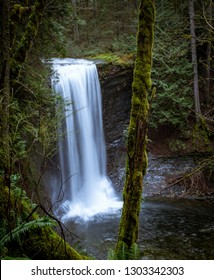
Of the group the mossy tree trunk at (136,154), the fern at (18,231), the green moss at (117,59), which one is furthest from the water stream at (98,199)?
the fern at (18,231)

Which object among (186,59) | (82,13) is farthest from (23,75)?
(82,13)

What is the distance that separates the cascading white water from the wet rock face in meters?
0.34

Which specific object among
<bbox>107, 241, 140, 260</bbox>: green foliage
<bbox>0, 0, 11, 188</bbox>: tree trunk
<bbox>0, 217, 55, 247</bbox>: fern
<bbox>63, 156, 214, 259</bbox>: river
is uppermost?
<bbox>0, 0, 11, 188</bbox>: tree trunk

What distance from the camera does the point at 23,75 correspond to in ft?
27.1

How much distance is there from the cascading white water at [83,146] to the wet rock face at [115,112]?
0.34 meters

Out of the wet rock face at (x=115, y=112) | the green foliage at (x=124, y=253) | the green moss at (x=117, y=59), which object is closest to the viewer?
the green foliage at (x=124, y=253)

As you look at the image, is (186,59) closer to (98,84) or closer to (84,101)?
(98,84)

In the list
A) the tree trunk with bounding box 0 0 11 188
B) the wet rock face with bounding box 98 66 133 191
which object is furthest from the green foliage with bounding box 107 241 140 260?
the wet rock face with bounding box 98 66 133 191

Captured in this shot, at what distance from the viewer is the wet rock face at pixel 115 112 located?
1661 centimetres

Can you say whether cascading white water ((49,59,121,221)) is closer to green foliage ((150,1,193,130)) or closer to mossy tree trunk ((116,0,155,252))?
green foliage ((150,1,193,130))

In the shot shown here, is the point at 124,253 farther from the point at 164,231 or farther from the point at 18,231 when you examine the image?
the point at 164,231

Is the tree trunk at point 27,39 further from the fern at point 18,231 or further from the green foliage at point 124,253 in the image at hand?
the green foliage at point 124,253

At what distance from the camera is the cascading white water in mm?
14602

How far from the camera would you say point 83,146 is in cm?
1592
